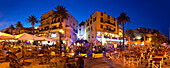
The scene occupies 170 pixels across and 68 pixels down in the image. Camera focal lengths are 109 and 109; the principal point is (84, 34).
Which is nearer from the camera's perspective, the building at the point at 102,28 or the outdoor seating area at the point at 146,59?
the outdoor seating area at the point at 146,59

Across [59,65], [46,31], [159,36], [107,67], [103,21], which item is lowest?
[107,67]

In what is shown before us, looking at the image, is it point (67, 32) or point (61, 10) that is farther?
point (67, 32)

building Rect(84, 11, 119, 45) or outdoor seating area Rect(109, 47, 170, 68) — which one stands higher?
building Rect(84, 11, 119, 45)

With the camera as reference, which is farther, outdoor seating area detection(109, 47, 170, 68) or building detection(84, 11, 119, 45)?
building detection(84, 11, 119, 45)

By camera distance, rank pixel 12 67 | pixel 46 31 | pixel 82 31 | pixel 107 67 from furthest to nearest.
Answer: pixel 82 31 < pixel 46 31 < pixel 107 67 < pixel 12 67

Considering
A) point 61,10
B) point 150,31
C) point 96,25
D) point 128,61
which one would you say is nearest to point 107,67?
point 128,61

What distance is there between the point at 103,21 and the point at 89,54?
2588 cm

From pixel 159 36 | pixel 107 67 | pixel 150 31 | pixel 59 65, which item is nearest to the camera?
pixel 59 65

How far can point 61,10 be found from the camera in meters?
27.6

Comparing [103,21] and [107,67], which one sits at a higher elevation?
[103,21]

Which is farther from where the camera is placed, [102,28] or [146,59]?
[102,28]

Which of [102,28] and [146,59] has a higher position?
[102,28]

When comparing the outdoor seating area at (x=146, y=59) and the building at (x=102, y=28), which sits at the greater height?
the building at (x=102, y=28)

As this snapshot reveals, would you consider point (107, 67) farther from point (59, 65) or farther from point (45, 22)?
point (45, 22)
